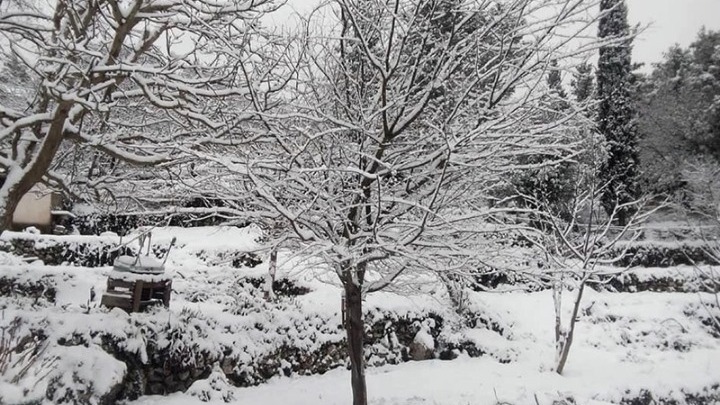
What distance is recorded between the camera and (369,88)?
5117 millimetres

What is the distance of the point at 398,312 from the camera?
9.93 m

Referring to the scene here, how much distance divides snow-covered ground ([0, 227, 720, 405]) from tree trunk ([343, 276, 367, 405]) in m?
0.44

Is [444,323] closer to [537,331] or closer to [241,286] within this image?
[537,331]

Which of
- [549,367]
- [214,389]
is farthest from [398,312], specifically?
[214,389]

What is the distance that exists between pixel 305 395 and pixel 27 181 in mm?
4821

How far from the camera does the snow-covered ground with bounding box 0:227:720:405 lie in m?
5.82

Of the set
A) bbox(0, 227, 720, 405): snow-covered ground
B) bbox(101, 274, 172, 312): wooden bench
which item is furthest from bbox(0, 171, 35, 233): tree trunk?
bbox(101, 274, 172, 312): wooden bench

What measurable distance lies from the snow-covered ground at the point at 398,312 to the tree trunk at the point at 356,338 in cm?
44

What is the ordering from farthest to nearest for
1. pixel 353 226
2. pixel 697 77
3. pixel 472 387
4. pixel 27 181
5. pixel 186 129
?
pixel 697 77 → pixel 472 387 → pixel 186 129 → pixel 27 181 → pixel 353 226

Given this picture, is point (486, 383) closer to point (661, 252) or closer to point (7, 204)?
point (7, 204)

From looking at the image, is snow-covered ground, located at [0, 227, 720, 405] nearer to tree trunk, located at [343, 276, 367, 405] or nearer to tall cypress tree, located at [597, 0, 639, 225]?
tree trunk, located at [343, 276, 367, 405]

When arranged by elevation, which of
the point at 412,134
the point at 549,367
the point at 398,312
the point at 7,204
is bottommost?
the point at 549,367

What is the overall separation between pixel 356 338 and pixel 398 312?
4.75 metres

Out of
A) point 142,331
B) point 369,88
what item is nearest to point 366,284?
point 369,88
